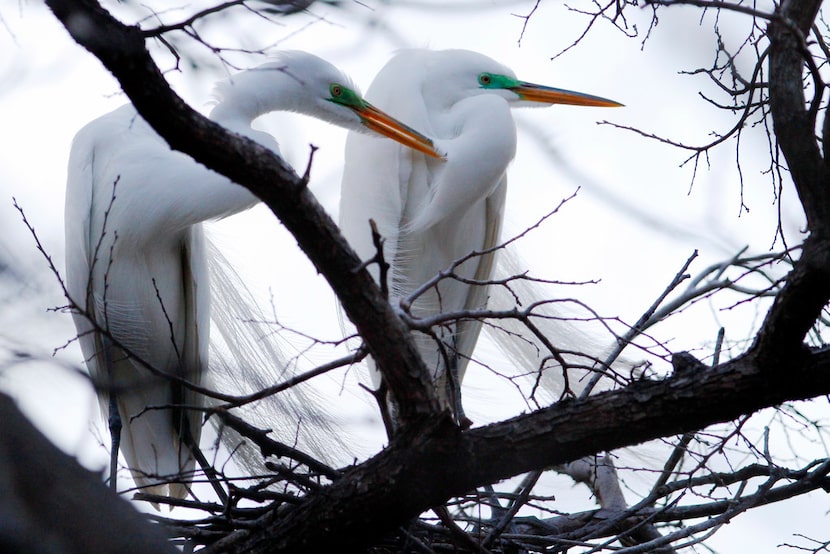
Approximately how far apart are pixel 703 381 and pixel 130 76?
49.7 inches

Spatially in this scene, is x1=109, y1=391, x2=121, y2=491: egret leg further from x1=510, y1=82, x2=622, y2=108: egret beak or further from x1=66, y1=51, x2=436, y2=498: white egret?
x1=510, y1=82, x2=622, y2=108: egret beak

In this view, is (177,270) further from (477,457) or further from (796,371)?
(796,371)

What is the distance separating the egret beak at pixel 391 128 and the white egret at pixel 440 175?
0.14m

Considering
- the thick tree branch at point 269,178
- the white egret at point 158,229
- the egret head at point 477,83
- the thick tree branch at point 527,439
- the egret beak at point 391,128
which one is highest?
the egret head at point 477,83

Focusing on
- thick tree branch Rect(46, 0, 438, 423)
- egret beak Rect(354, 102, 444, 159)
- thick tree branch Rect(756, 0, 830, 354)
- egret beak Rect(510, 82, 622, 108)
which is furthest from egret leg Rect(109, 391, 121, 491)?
thick tree branch Rect(756, 0, 830, 354)

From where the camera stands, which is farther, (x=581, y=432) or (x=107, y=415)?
(x=107, y=415)

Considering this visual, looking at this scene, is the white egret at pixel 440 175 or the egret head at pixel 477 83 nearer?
the white egret at pixel 440 175

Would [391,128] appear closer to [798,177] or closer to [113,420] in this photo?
[113,420]

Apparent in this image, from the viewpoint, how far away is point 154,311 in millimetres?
3805

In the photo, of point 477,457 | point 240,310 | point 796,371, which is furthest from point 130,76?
point 240,310

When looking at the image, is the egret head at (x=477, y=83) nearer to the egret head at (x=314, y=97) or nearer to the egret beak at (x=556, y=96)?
the egret beak at (x=556, y=96)

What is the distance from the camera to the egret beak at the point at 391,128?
3.62 m

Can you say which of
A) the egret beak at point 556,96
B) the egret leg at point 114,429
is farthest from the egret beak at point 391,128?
the egret leg at point 114,429

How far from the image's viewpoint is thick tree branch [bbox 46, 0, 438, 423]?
158cm
